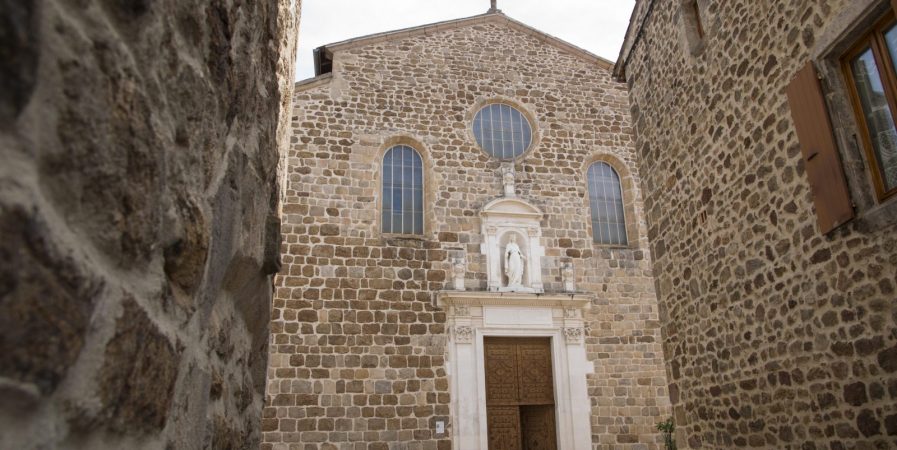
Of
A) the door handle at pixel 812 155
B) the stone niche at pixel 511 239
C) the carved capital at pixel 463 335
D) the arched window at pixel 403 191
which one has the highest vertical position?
the arched window at pixel 403 191

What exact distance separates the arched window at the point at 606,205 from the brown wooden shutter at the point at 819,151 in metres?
7.81

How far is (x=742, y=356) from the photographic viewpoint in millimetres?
5430

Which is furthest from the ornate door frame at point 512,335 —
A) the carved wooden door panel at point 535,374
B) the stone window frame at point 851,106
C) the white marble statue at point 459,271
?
the stone window frame at point 851,106

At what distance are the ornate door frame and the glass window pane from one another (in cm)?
754

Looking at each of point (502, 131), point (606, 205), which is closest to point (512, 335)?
point (606, 205)

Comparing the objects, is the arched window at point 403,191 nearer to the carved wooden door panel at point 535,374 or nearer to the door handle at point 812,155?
the carved wooden door panel at point 535,374

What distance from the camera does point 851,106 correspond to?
4.30 meters

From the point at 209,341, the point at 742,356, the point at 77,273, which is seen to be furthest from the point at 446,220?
the point at 77,273

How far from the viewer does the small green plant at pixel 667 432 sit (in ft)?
34.4

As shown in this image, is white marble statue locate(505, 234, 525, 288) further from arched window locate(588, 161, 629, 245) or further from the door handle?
the door handle

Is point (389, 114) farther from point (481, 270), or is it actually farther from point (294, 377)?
point (294, 377)

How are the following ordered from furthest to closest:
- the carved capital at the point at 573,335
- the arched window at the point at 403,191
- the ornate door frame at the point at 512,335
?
the arched window at the point at 403,191 → the carved capital at the point at 573,335 → the ornate door frame at the point at 512,335

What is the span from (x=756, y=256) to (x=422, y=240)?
6.93 metres

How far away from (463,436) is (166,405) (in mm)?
9751
